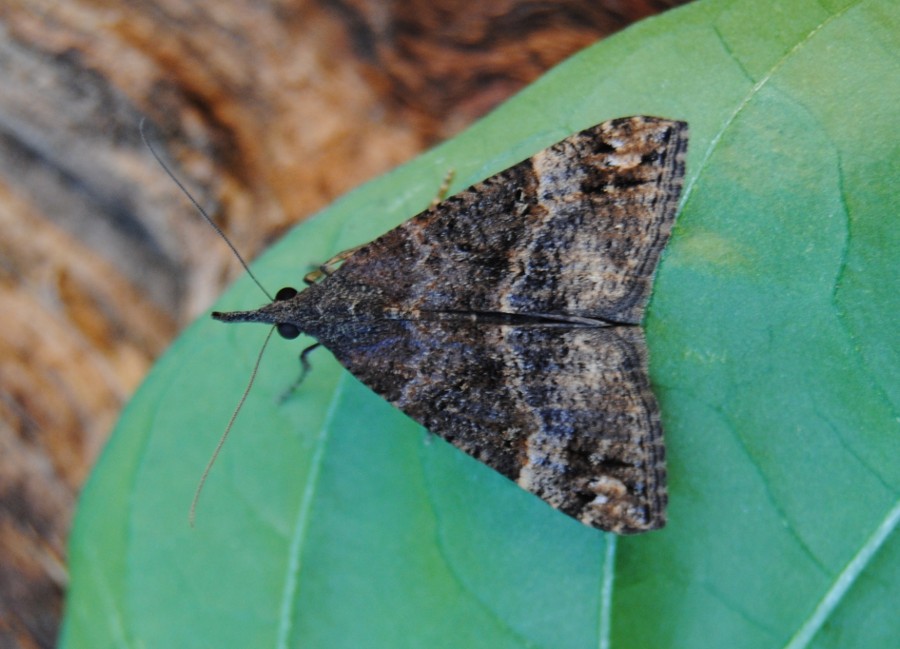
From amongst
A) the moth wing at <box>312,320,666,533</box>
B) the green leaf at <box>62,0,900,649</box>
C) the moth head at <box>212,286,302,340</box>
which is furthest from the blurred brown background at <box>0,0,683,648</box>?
the moth wing at <box>312,320,666,533</box>

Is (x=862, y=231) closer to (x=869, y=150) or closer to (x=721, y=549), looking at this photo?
(x=869, y=150)

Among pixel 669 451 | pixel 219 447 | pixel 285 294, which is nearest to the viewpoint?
pixel 669 451

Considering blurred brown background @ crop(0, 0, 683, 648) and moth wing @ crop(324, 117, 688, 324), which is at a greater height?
blurred brown background @ crop(0, 0, 683, 648)

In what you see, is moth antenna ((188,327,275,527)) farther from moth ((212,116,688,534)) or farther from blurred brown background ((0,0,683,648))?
blurred brown background ((0,0,683,648))

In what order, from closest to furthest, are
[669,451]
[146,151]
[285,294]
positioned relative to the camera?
[669,451] < [285,294] < [146,151]

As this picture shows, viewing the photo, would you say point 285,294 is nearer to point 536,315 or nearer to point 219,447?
point 219,447

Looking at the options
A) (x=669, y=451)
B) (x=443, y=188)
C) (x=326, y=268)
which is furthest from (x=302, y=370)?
(x=669, y=451)

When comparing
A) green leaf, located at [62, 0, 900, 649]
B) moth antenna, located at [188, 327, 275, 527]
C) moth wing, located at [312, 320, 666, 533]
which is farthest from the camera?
moth antenna, located at [188, 327, 275, 527]

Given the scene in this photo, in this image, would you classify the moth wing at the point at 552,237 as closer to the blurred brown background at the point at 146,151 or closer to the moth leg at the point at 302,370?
the moth leg at the point at 302,370

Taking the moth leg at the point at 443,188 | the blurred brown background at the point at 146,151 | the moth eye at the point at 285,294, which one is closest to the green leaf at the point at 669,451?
the moth leg at the point at 443,188
